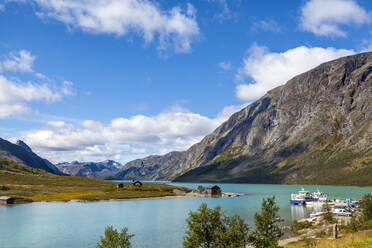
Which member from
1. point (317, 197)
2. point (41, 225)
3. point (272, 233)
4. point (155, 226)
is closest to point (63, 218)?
point (41, 225)

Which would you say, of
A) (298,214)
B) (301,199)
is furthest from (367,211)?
(301,199)

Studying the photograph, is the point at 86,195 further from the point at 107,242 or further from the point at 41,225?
the point at 107,242

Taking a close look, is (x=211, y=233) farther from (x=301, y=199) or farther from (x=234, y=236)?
(x=301, y=199)

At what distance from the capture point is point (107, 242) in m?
43.6

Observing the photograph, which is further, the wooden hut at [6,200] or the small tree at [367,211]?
the wooden hut at [6,200]

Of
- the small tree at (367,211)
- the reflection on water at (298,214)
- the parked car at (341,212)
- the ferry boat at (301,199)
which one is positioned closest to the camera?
the small tree at (367,211)

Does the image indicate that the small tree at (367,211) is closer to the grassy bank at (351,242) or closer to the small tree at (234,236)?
the grassy bank at (351,242)

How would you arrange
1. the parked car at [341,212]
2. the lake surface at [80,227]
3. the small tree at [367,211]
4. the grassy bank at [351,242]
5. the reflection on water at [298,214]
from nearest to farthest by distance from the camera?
the grassy bank at [351,242] → the small tree at [367,211] → the lake surface at [80,227] → the parked car at [341,212] → the reflection on water at [298,214]

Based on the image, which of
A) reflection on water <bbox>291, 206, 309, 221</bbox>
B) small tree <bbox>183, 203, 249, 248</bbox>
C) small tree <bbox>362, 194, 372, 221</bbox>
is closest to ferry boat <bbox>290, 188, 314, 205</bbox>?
reflection on water <bbox>291, 206, 309, 221</bbox>

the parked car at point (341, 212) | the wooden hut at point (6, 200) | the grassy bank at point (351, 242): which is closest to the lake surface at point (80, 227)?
the parked car at point (341, 212)

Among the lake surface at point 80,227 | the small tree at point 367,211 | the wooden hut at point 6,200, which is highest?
the small tree at point 367,211

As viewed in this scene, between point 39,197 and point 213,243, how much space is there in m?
168

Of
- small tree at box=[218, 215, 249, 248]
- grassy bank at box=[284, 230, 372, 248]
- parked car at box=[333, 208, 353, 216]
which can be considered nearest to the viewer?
grassy bank at box=[284, 230, 372, 248]

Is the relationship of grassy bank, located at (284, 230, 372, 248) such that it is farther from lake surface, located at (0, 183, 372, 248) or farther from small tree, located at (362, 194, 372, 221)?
lake surface, located at (0, 183, 372, 248)
